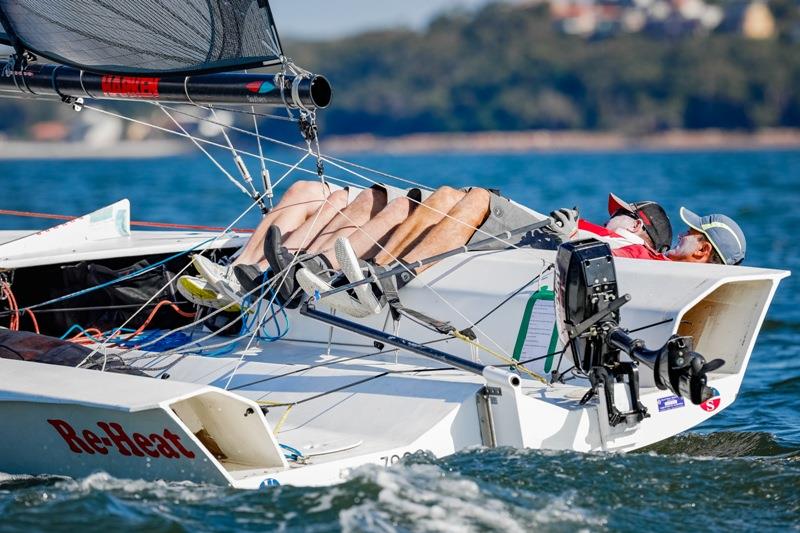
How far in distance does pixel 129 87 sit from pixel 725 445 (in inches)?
115

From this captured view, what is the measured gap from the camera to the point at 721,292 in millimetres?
4840

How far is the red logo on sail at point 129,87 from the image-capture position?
5.07 metres

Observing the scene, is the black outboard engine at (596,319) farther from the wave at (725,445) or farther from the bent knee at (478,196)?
the bent knee at (478,196)

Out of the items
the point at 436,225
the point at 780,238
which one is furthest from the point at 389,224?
the point at 780,238

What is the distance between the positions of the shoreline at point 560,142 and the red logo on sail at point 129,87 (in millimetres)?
73082

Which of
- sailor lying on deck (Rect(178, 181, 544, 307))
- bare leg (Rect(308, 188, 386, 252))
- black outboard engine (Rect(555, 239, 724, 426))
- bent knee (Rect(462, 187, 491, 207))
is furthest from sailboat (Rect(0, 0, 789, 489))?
bare leg (Rect(308, 188, 386, 252))

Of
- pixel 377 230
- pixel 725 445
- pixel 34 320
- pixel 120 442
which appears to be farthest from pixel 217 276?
pixel 725 445

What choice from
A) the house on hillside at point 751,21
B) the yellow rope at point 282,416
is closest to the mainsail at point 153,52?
the yellow rope at point 282,416

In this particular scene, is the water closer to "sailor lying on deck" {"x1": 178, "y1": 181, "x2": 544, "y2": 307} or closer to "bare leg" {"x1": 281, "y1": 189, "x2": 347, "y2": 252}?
"sailor lying on deck" {"x1": 178, "y1": 181, "x2": 544, "y2": 307}

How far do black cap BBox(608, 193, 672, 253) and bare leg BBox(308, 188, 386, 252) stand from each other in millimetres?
1098

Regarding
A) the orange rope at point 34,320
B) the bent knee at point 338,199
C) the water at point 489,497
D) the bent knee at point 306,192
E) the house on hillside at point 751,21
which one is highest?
the house on hillside at point 751,21

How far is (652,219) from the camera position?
565 centimetres

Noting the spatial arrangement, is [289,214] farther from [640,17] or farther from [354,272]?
[640,17]

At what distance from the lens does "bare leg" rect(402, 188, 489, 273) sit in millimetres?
5344
